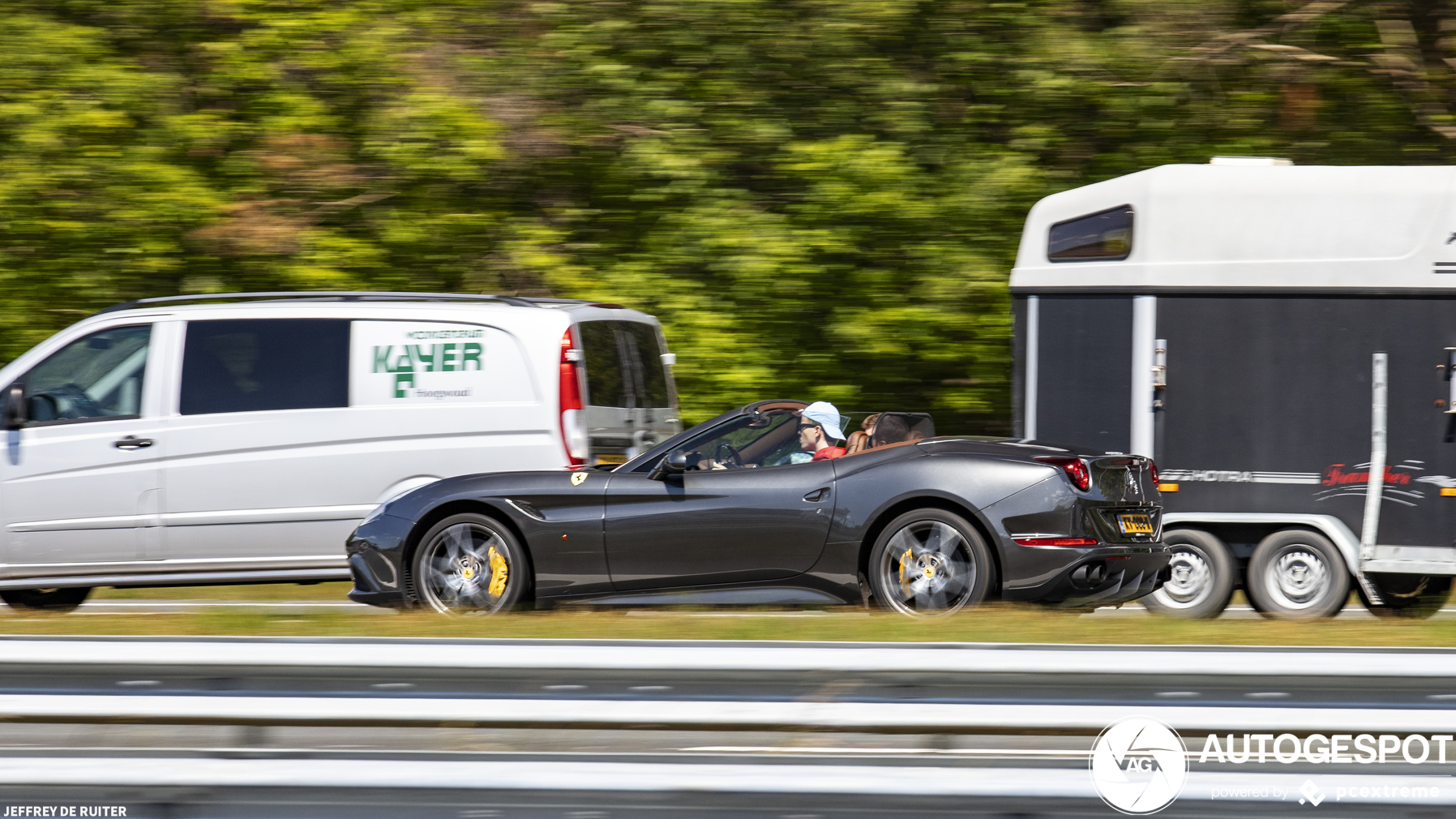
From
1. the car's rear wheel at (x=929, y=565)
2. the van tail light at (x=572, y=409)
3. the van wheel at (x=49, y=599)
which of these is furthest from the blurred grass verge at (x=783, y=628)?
the van wheel at (x=49, y=599)

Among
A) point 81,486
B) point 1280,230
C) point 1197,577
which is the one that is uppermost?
point 1280,230

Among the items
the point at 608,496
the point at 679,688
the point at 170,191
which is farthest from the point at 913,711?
the point at 170,191

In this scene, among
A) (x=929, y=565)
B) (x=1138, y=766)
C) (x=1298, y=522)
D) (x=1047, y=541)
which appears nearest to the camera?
(x=1138, y=766)

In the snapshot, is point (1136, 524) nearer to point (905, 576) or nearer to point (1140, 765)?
point (905, 576)

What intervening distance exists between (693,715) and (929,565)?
3592mm

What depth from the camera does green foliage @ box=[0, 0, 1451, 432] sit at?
44.0 feet

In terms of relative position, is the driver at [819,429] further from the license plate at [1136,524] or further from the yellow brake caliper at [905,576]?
the license plate at [1136,524]

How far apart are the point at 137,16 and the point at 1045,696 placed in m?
12.8

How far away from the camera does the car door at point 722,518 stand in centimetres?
755

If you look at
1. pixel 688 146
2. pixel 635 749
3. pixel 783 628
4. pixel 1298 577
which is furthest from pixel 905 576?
pixel 688 146

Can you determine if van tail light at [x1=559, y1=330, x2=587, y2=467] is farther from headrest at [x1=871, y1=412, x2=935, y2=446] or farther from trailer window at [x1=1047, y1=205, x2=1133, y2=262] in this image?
trailer window at [x1=1047, y1=205, x2=1133, y2=262]

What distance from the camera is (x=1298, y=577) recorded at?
9422mm

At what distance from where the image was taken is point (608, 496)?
7.90 metres

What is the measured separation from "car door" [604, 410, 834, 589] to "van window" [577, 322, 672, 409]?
1.27 metres
